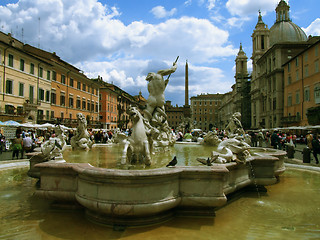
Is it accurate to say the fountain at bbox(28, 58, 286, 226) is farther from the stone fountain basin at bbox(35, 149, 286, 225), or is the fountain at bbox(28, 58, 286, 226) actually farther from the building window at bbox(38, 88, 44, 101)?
the building window at bbox(38, 88, 44, 101)

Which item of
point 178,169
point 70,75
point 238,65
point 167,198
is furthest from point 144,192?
point 238,65

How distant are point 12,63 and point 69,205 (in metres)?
26.2

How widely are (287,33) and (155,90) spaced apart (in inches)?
2097

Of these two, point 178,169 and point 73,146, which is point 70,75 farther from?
point 178,169

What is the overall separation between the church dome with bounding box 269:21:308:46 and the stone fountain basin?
181 feet

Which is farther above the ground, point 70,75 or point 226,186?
point 70,75

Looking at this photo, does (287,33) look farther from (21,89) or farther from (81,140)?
(81,140)

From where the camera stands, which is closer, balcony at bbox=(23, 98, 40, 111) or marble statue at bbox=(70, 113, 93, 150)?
marble statue at bbox=(70, 113, 93, 150)

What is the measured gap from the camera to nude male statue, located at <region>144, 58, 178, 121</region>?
8.66 metres

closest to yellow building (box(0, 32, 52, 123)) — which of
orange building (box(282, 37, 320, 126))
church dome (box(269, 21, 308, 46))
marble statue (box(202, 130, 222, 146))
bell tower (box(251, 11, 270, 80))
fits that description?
marble statue (box(202, 130, 222, 146))

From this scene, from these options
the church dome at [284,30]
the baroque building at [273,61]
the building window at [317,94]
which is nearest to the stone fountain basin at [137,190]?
the building window at [317,94]

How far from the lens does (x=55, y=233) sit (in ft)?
11.0

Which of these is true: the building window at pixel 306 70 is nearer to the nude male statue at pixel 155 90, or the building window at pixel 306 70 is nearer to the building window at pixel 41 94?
the nude male statue at pixel 155 90

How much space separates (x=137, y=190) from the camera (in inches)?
134
